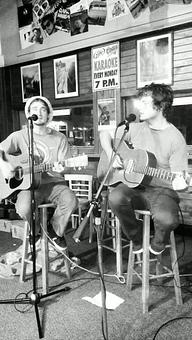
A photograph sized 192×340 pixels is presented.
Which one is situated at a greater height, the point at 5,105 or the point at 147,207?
the point at 5,105

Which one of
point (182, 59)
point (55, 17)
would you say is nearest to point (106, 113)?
point (182, 59)

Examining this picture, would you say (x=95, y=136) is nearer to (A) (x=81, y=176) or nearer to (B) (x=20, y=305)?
(A) (x=81, y=176)

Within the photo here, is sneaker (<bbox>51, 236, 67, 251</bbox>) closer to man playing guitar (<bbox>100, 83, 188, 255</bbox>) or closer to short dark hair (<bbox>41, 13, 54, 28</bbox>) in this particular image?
man playing guitar (<bbox>100, 83, 188, 255</bbox>)

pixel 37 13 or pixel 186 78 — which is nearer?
pixel 186 78

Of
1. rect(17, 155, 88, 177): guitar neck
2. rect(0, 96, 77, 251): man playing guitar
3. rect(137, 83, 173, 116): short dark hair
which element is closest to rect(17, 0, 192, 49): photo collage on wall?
rect(137, 83, 173, 116): short dark hair

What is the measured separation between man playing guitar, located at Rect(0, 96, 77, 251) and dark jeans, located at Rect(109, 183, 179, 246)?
441mm

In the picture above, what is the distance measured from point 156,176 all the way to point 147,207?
0.24 metres

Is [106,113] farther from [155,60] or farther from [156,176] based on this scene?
[156,176]

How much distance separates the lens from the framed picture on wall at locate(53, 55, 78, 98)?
445 centimetres

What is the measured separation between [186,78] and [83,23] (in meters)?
1.74

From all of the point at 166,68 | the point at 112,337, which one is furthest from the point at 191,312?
the point at 166,68

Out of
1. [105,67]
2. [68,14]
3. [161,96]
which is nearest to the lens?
[161,96]

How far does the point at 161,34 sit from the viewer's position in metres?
3.55

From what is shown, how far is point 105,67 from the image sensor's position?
13.5 ft
